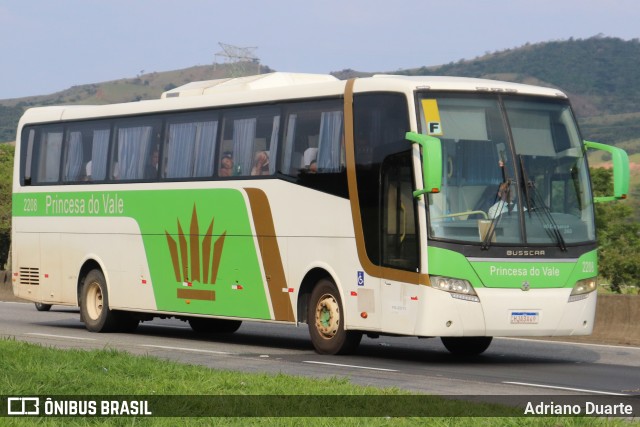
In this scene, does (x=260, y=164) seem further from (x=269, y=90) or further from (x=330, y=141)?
(x=330, y=141)

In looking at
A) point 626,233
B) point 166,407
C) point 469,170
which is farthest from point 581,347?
point 626,233

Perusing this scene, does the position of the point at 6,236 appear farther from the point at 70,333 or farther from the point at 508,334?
the point at 508,334

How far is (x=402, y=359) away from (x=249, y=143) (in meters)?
4.03

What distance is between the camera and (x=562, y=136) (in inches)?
685

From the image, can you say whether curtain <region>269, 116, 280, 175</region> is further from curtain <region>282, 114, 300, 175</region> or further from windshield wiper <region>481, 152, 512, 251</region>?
windshield wiper <region>481, 152, 512, 251</region>

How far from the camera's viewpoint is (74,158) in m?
24.0

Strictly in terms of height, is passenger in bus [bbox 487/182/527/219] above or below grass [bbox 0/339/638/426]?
above

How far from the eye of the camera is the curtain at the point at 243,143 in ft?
65.1

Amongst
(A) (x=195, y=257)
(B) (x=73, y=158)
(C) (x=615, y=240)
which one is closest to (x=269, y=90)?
(A) (x=195, y=257)

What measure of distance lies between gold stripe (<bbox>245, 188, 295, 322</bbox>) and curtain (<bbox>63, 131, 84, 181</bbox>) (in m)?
5.14

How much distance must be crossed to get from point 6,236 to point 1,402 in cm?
6748

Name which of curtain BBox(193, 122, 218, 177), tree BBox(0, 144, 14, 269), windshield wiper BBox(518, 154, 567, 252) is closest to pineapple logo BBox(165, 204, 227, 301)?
curtain BBox(193, 122, 218, 177)

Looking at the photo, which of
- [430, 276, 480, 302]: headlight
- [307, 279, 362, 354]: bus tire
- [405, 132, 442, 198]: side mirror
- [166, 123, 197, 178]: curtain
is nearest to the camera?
[405, 132, 442, 198]: side mirror

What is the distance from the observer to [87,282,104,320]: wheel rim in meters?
23.6
